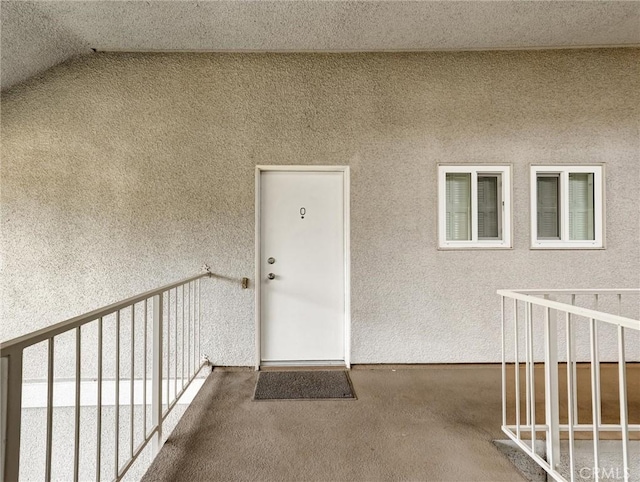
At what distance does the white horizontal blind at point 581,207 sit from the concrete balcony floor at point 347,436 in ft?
5.69

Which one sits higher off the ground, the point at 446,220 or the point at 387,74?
the point at 387,74

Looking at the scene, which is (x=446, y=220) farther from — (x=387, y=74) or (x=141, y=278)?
(x=141, y=278)

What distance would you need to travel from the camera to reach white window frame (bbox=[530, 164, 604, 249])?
3.04 m

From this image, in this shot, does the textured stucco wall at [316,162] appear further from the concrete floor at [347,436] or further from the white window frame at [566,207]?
the concrete floor at [347,436]

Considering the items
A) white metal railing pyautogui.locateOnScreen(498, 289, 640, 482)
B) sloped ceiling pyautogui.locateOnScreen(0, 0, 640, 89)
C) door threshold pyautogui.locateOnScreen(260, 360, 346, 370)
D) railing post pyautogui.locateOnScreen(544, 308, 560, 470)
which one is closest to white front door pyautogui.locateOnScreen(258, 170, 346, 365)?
door threshold pyautogui.locateOnScreen(260, 360, 346, 370)

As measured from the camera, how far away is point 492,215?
3115 mm

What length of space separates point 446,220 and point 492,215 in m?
0.48

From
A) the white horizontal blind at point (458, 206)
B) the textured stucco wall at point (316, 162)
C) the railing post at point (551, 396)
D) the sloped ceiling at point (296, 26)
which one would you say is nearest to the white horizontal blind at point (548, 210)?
the textured stucco wall at point (316, 162)

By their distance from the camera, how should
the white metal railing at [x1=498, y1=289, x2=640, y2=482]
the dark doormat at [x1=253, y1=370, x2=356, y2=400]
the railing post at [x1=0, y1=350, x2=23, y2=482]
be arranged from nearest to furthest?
the railing post at [x1=0, y1=350, x2=23, y2=482]
the white metal railing at [x1=498, y1=289, x2=640, y2=482]
the dark doormat at [x1=253, y1=370, x2=356, y2=400]

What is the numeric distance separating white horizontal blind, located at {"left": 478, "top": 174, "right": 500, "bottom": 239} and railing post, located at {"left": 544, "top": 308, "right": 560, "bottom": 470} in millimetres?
1582

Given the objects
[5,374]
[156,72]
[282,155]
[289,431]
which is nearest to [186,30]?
[156,72]

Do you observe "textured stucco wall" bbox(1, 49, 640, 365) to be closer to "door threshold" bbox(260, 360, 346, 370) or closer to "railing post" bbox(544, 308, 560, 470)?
"door threshold" bbox(260, 360, 346, 370)

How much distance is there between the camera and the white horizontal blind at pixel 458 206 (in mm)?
3090

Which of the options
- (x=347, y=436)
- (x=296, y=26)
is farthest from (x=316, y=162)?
(x=347, y=436)
